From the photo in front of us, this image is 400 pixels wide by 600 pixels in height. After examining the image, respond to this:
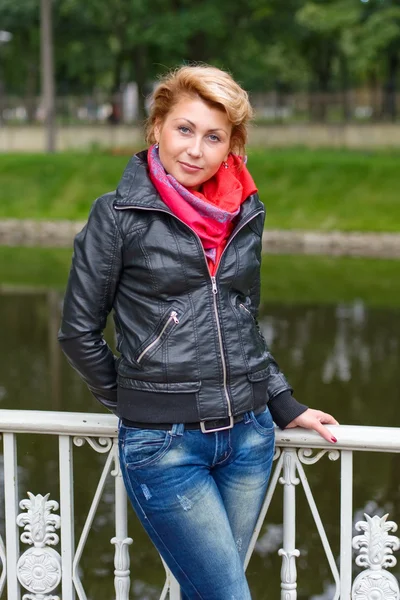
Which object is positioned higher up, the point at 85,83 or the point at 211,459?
the point at 85,83

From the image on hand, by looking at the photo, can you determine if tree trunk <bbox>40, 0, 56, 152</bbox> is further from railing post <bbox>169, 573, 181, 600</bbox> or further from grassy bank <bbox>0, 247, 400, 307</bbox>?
railing post <bbox>169, 573, 181, 600</bbox>

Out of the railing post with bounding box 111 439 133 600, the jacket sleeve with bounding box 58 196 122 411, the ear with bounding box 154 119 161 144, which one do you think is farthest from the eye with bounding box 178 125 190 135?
the railing post with bounding box 111 439 133 600

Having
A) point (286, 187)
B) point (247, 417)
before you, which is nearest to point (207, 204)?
point (247, 417)

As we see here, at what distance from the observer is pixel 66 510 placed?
9.30 ft

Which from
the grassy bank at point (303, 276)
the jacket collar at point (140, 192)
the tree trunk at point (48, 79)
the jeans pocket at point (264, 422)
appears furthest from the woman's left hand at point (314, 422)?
the tree trunk at point (48, 79)

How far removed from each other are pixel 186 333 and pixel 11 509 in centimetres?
84

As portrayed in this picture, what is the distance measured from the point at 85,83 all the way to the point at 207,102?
1813 inches

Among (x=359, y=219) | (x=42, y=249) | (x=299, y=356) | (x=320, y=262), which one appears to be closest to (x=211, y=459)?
(x=299, y=356)

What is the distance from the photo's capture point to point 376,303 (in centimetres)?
1277

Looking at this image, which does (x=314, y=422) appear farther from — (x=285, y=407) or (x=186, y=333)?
(x=186, y=333)

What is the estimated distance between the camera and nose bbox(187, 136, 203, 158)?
2498 millimetres

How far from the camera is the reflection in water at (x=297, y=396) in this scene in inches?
191

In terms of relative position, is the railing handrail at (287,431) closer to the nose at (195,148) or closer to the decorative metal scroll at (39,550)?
the decorative metal scroll at (39,550)

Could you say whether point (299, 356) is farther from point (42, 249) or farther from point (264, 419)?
point (42, 249)
